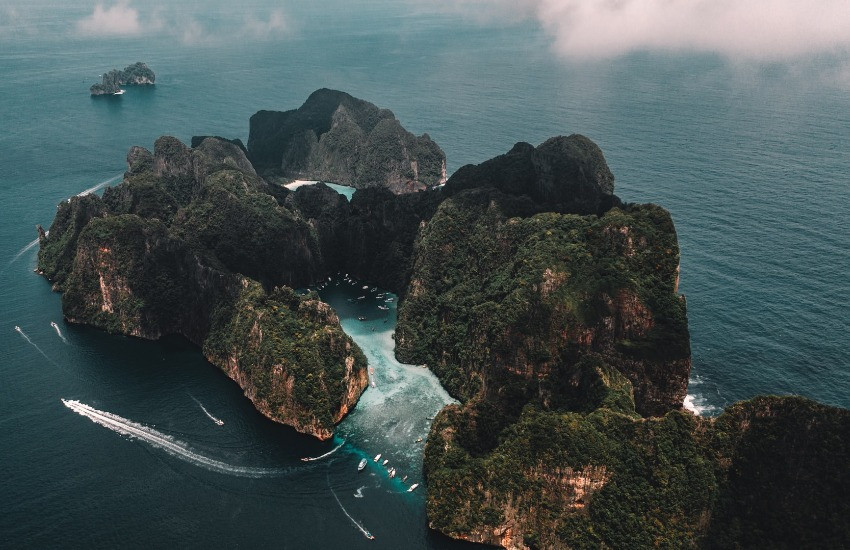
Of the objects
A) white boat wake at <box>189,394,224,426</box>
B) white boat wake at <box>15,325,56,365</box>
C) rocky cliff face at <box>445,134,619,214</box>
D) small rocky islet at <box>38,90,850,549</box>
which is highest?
rocky cliff face at <box>445,134,619,214</box>

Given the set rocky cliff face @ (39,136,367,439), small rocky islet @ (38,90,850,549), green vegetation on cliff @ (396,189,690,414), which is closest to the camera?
small rocky islet @ (38,90,850,549)

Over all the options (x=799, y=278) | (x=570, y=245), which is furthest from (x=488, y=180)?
(x=799, y=278)

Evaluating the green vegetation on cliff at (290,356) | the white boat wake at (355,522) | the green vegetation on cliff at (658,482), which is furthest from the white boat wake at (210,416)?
the green vegetation on cliff at (658,482)

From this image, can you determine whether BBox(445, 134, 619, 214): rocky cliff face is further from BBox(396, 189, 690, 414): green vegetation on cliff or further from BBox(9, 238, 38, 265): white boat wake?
BBox(9, 238, 38, 265): white boat wake

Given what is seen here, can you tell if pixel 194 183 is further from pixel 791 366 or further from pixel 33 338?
pixel 791 366

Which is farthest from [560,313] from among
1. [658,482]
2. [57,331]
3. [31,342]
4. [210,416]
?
[31,342]

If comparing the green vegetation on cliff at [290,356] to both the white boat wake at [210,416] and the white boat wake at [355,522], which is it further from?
the white boat wake at [355,522]

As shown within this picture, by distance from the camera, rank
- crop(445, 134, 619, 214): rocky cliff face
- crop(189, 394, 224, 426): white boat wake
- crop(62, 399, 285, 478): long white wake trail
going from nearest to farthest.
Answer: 1. crop(62, 399, 285, 478): long white wake trail
2. crop(189, 394, 224, 426): white boat wake
3. crop(445, 134, 619, 214): rocky cliff face

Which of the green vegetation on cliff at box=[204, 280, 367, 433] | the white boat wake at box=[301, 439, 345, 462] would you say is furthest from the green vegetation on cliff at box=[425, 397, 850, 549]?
the green vegetation on cliff at box=[204, 280, 367, 433]
